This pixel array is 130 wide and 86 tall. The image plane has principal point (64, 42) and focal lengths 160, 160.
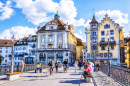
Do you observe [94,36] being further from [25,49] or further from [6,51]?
[6,51]

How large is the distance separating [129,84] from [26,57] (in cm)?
6756

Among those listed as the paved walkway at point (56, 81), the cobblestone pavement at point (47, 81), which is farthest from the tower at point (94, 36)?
the cobblestone pavement at point (47, 81)

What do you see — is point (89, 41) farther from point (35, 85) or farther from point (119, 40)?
point (35, 85)

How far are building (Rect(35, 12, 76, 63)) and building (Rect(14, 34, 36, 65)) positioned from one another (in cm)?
703

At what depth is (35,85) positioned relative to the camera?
36.9 feet

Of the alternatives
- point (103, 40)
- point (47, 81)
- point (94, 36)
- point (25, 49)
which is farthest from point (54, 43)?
point (47, 81)

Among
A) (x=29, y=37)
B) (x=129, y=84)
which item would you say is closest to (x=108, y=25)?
(x=29, y=37)

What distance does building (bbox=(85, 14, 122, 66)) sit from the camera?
188 feet

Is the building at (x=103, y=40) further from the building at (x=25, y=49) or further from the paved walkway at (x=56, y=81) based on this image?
the paved walkway at (x=56, y=81)

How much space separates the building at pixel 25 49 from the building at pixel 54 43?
23.1ft

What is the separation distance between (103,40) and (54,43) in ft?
68.4

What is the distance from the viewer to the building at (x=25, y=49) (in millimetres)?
74713

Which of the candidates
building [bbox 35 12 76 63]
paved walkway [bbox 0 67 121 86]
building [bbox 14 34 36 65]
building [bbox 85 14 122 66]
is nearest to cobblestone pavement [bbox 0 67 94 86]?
paved walkway [bbox 0 67 121 86]

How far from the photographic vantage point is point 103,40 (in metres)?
58.1
